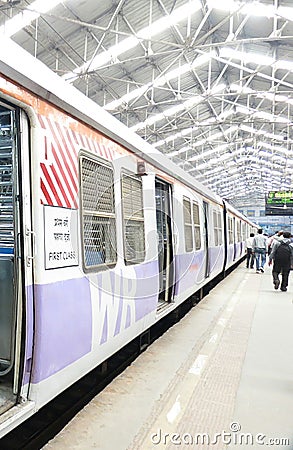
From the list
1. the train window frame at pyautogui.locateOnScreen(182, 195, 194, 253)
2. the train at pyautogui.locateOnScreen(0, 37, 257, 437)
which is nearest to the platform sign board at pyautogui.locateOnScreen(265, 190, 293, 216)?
the train window frame at pyautogui.locateOnScreen(182, 195, 194, 253)

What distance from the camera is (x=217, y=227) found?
34.7 ft

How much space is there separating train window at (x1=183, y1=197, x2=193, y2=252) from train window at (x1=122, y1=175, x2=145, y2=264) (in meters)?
2.26

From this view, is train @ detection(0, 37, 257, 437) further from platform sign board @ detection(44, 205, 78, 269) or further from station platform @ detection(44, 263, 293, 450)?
station platform @ detection(44, 263, 293, 450)

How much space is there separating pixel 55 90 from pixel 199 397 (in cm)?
285

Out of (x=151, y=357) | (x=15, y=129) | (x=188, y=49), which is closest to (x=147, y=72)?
(x=188, y=49)

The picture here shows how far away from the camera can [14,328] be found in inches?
92.9

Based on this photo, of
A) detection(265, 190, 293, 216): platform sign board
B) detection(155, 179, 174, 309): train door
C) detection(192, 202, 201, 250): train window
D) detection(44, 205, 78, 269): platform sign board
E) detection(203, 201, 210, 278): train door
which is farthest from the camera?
detection(265, 190, 293, 216): platform sign board

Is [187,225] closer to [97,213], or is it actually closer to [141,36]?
[97,213]

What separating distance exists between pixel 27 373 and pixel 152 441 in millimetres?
1117

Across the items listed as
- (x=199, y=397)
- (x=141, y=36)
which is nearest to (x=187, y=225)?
(x=199, y=397)

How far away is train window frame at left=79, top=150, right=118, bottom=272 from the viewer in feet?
9.77

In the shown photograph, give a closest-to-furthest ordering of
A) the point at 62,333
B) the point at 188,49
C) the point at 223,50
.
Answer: the point at 62,333
the point at 188,49
the point at 223,50

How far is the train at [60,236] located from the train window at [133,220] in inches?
0.4

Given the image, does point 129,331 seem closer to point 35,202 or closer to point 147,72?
point 35,202
